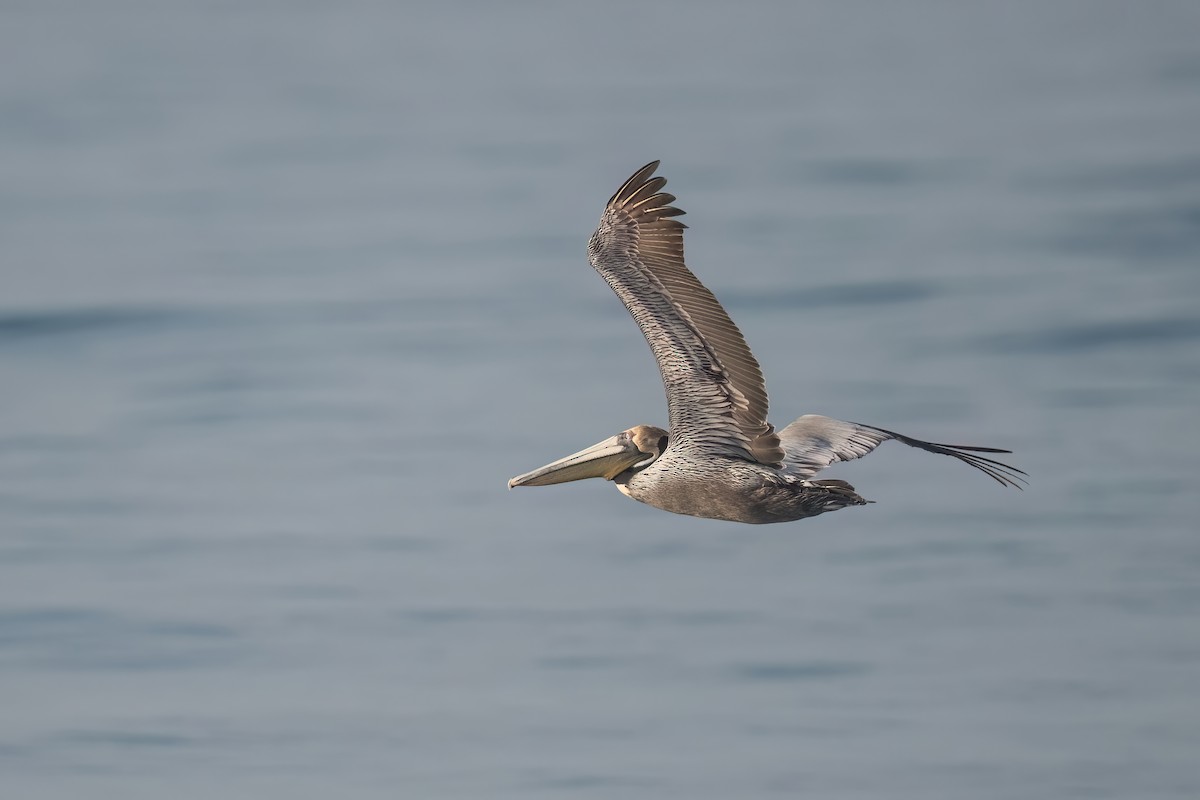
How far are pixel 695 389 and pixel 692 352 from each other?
0.16 metres

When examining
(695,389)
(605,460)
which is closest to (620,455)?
(605,460)

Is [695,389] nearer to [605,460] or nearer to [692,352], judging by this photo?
[692,352]

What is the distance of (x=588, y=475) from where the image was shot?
8.12 metres

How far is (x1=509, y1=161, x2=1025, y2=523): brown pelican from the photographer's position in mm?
7586

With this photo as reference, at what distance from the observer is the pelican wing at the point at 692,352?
298 inches

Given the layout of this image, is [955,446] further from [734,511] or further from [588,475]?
[588,475]

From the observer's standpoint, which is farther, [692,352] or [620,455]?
[620,455]

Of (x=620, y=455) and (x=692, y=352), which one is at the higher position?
(x=692, y=352)

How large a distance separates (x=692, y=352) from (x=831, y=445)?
1.12m

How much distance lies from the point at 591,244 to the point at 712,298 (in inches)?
23.4

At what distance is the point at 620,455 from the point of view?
806 centimetres

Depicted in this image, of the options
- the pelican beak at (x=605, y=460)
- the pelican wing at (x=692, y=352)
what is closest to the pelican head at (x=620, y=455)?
the pelican beak at (x=605, y=460)

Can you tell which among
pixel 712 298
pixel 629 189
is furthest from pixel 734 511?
pixel 629 189

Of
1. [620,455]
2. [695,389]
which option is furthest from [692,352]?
[620,455]
